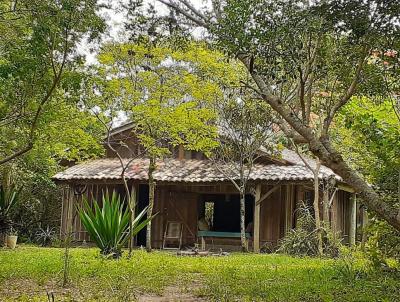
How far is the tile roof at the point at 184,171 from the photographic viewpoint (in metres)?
16.7

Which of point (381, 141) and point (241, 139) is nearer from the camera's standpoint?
point (381, 141)

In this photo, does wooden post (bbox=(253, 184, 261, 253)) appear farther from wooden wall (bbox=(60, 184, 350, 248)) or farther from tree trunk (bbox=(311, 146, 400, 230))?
tree trunk (bbox=(311, 146, 400, 230))

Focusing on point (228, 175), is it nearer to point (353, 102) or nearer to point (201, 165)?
point (201, 165)

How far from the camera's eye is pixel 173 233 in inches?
742

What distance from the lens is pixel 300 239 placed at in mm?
14273

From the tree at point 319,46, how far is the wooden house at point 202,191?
8894mm

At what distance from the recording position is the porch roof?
16625mm

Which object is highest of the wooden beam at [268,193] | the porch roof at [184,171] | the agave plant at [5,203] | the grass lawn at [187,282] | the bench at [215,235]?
the porch roof at [184,171]

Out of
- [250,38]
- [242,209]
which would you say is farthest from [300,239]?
[250,38]

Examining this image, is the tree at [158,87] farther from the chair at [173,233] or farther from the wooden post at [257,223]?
the chair at [173,233]

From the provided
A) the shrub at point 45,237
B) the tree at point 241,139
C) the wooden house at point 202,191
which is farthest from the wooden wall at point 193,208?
the tree at point 241,139

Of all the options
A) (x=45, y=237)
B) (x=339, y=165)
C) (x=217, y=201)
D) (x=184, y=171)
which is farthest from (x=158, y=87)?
(x=339, y=165)

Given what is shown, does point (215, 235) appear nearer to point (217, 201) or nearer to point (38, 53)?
point (217, 201)

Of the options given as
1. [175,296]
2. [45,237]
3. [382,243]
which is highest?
[382,243]
